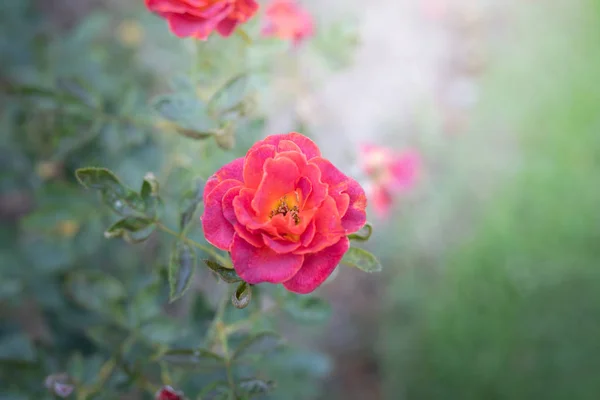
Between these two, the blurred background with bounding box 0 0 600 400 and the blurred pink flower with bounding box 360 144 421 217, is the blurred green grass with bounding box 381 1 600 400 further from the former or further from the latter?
the blurred pink flower with bounding box 360 144 421 217

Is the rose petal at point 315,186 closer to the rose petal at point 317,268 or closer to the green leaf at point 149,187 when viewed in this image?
the rose petal at point 317,268

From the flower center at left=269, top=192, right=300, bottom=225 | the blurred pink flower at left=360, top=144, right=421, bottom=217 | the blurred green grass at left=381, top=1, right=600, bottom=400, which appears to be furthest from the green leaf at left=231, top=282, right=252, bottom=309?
the blurred green grass at left=381, top=1, right=600, bottom=400

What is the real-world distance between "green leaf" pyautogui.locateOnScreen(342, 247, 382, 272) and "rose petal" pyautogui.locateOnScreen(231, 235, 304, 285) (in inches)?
4.4

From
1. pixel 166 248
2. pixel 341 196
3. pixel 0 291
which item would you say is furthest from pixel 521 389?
pixel 0 291

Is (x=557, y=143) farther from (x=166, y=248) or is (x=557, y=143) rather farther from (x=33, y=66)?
(x=33, y=66)

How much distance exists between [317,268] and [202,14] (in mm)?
459

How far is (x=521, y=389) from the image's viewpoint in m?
1.96

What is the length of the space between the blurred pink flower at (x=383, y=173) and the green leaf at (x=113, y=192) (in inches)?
33.8

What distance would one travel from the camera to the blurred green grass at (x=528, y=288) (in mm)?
1963

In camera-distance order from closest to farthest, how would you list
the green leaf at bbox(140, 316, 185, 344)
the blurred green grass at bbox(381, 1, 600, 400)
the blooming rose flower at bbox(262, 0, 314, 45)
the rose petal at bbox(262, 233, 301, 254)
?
the rose petal at bbox(262, 233, 301, 254) < the green leaf at bbox(140, 316, 185, 344) < the blooming rose flower at bbox(262, 0, 314, 45) < the blurred green grass at bbox(381, 1, 600, 400)

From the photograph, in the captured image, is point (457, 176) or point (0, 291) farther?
point (457, 176)

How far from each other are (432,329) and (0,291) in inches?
60.4

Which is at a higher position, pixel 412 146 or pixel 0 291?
pixel 412 146

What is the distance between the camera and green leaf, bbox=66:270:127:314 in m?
1.21
